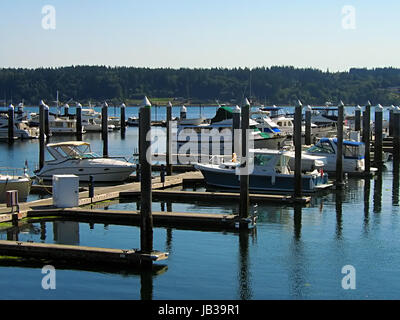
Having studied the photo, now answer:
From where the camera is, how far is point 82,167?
35781 millimetres

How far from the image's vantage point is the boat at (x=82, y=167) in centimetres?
3578

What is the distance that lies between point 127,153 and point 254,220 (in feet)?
127

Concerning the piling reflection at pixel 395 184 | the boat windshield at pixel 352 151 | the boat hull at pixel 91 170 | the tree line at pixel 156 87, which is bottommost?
the piling reflection at pixel 395 184

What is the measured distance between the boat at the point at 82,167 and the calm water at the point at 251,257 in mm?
6335

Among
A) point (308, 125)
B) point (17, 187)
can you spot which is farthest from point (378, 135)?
point (17, 187)

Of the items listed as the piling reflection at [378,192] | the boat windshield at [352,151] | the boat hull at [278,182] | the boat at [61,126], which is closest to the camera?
the piling reflection at [378,192]

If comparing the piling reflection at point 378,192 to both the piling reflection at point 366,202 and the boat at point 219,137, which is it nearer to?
the piling reflection at point 366,202

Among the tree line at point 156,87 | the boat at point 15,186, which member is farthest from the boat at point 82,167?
the tree line at point 156,87

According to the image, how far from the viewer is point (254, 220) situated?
24.5 metres

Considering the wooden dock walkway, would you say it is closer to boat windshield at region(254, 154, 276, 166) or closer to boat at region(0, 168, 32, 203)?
boat at region(0, 168, 32, 203)

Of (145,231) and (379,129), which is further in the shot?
(379,129)

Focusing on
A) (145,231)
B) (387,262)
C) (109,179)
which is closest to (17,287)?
(145,231)

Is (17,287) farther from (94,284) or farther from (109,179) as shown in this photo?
(109,179)

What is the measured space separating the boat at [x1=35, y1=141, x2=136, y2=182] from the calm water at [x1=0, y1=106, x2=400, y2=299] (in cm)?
634
